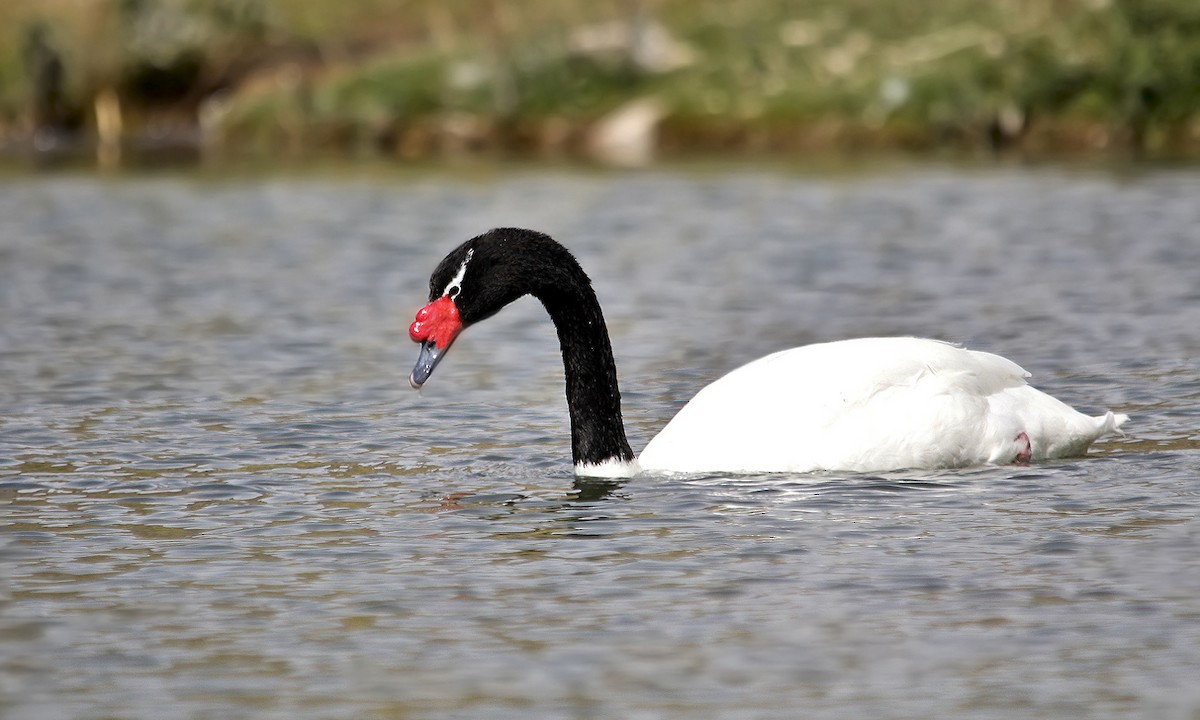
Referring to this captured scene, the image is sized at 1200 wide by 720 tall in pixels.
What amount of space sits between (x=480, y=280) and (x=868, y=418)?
257cm

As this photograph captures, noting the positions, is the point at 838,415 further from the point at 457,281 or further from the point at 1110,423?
the point at 457,281

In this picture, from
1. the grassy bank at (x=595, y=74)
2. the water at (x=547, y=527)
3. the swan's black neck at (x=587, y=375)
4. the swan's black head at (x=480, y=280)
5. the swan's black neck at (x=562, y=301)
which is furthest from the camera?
the grassy bank at (x=595, y=74)

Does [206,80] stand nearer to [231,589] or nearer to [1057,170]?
[1057,170]

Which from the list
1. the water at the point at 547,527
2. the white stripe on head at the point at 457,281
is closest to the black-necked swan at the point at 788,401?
the white stripe on head at the point at 457,281

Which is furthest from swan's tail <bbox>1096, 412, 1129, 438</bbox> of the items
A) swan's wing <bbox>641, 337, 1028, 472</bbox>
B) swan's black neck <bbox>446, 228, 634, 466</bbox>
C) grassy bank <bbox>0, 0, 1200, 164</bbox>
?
grassy bank <bbox>0, 0, 1200, 164</bbox>

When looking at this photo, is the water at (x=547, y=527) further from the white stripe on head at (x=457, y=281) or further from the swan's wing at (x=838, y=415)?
the white stripe on head at (x=457, y=281)

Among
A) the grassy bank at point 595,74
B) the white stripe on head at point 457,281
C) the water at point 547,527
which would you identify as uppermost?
the grassy bank at point 595,74

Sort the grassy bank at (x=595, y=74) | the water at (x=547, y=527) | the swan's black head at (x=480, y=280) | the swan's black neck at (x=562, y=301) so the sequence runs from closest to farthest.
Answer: the water at (x=547, y=527) → the swan's black head at (x=480, y=280) → the swan's black neck at (x=562, y=301) → the grassy bank at (x=595, y=74)

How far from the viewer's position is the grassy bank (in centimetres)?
5000

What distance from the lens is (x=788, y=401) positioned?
39.8ft

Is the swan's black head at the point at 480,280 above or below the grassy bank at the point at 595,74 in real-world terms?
below

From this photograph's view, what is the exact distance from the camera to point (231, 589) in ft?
31.5

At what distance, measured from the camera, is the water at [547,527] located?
794 cm

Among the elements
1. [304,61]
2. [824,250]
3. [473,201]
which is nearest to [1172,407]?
[824,250]
